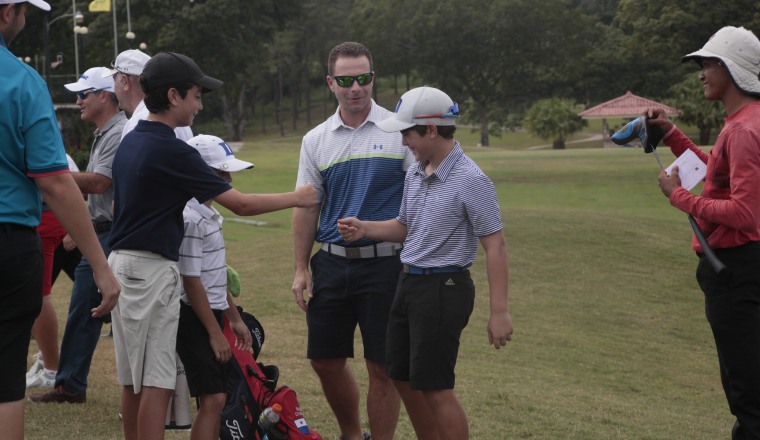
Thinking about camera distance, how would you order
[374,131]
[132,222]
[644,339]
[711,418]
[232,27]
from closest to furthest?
[132,222]
[374,131]
[711,418]
[644,339]
[232,27]

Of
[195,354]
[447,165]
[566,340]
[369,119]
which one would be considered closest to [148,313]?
[195,354]

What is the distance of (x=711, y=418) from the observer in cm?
828

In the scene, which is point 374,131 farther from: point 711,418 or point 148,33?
point 148,33

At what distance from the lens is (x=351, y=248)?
5.86 metres

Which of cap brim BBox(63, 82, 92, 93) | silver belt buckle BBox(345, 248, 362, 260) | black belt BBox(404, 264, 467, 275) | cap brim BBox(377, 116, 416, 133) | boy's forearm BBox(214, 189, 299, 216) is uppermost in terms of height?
cap brim BBox(63, 82, 92, 93)

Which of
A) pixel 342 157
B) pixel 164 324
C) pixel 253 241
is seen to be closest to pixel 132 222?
pixel 164 324

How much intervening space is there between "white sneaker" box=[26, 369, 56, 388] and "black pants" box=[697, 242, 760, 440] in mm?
4698

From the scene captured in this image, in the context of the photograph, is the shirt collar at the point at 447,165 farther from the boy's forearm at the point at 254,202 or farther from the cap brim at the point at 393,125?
the boy's forearm at the point at 254,202

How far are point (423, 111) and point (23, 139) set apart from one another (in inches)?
75.3

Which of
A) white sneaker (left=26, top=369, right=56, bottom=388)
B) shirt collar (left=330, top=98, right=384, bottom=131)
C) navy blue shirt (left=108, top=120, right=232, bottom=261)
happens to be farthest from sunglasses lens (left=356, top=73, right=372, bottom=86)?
white sneaker (left=26, top=369, right=56, bottom=388)

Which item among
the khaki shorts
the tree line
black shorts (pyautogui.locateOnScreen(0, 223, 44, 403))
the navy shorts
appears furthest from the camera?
the tree line

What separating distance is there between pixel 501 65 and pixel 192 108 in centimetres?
7865

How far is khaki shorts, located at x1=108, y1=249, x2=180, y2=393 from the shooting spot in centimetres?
489

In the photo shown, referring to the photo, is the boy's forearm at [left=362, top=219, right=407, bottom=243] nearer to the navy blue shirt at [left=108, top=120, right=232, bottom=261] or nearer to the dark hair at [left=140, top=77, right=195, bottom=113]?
the navy blue shirt at [left=108, top=120, right=232, bottom=261]
